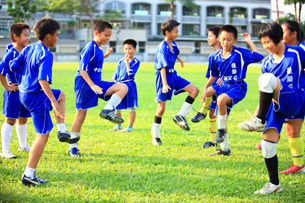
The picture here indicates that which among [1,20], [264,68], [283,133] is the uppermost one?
[1,20]

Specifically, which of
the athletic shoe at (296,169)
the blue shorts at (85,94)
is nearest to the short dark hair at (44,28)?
the blue shorts at (85,94)

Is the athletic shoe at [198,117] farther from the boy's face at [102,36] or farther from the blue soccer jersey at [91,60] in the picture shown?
the boy's face at [102,36]

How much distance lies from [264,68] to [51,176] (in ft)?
10.5

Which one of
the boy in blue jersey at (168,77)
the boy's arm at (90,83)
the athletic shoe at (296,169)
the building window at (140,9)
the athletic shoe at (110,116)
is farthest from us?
the building window at (140,9)

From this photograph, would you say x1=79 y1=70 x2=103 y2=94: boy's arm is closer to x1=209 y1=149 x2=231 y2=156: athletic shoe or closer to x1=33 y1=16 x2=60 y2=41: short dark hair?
x1=33 y1=16 x2=60 y2=41: short dark hair

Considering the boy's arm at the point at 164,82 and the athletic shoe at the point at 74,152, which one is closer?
the athletic shoe at the point at 74,152

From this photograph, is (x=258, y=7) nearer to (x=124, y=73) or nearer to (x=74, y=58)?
(x=74, y=58)

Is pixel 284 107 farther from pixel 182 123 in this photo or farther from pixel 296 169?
pixel 182 123

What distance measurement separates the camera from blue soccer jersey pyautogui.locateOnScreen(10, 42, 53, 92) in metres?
4.11

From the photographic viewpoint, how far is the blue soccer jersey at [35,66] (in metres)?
4.11

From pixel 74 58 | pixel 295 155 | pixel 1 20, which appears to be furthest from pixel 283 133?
pixel 1 20

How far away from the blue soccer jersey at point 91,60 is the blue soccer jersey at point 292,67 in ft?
9.17

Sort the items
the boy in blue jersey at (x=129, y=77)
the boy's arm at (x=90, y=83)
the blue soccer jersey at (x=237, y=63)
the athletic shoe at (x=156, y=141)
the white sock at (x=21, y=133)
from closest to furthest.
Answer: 1. the boy's arm at (x=90, y=83)
2. the blue soccer jersey at (x=237, y=63)
3. the white sock at (x=21, y=133)
4. the athletic shoe at (x=156, y=141)
5. the boy in blue jersey at (x=129, y=77)

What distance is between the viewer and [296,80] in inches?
164
